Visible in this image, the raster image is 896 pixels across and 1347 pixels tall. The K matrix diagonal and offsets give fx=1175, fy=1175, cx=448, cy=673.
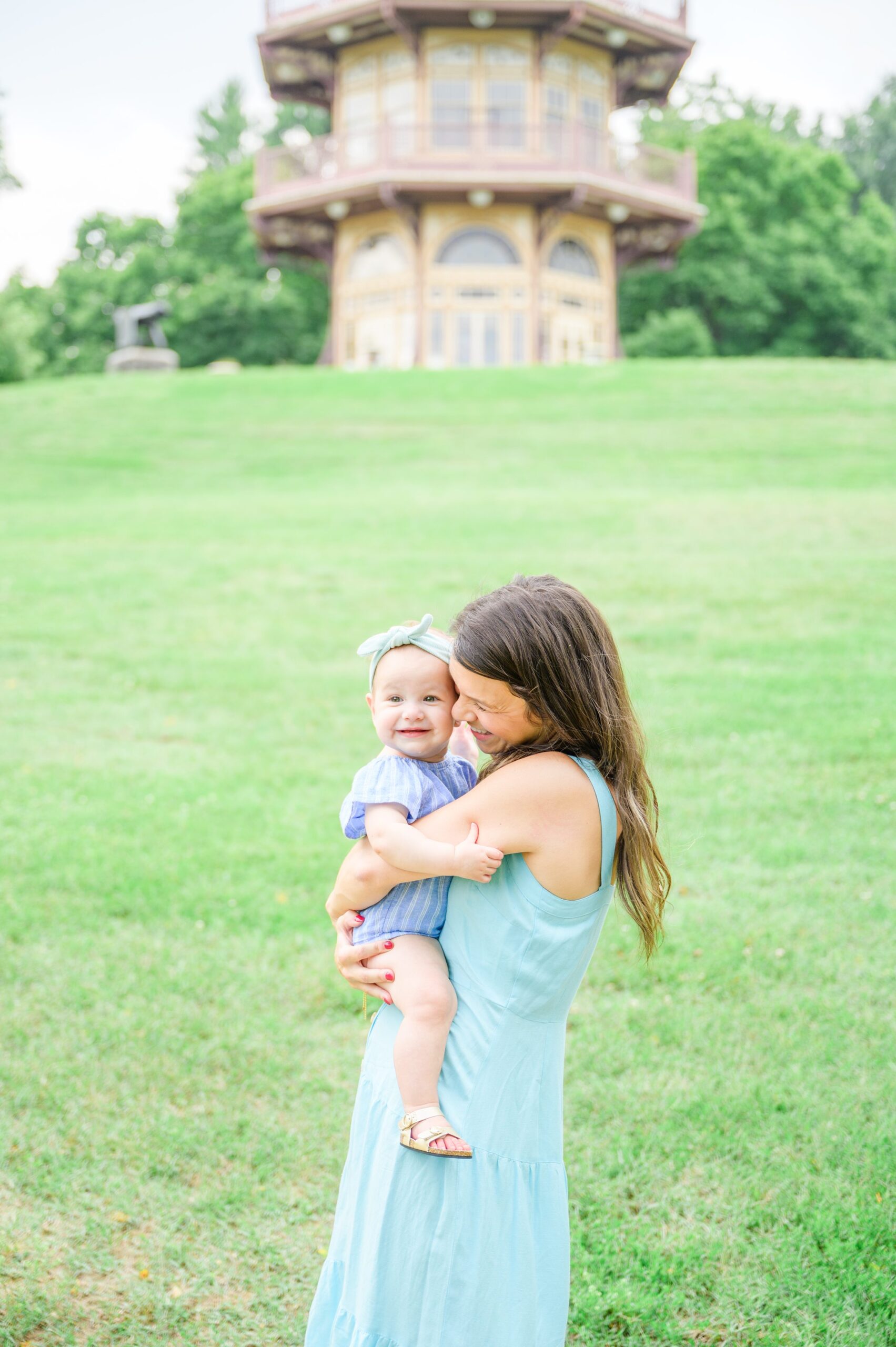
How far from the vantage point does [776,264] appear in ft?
133

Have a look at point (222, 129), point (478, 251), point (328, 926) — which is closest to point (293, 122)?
point (222, 129)

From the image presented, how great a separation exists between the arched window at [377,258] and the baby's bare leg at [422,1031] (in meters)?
30.8

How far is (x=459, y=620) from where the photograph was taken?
2.13 m

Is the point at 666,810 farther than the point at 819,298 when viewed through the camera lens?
No

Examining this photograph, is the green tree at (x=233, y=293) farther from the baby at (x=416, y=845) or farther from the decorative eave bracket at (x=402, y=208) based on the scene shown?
the baby at (x=416, y=845)

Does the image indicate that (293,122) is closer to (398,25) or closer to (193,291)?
(193,291)

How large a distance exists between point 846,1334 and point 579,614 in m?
2.15

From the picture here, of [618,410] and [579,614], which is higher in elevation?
[618,410]

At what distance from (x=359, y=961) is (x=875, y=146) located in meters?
65.5

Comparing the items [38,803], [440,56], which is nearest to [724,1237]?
[38,803]

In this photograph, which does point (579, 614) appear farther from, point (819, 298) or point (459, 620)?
point (819, 298)

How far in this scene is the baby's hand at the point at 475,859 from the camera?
196 centimetres

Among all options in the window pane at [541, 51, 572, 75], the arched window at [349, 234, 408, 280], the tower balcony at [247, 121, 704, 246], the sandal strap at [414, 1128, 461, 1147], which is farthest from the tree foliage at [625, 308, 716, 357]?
the sandal strap at [414, 1128, 461, 1147]

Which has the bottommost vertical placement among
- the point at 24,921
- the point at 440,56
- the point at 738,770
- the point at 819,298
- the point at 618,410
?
the point at 24,921
